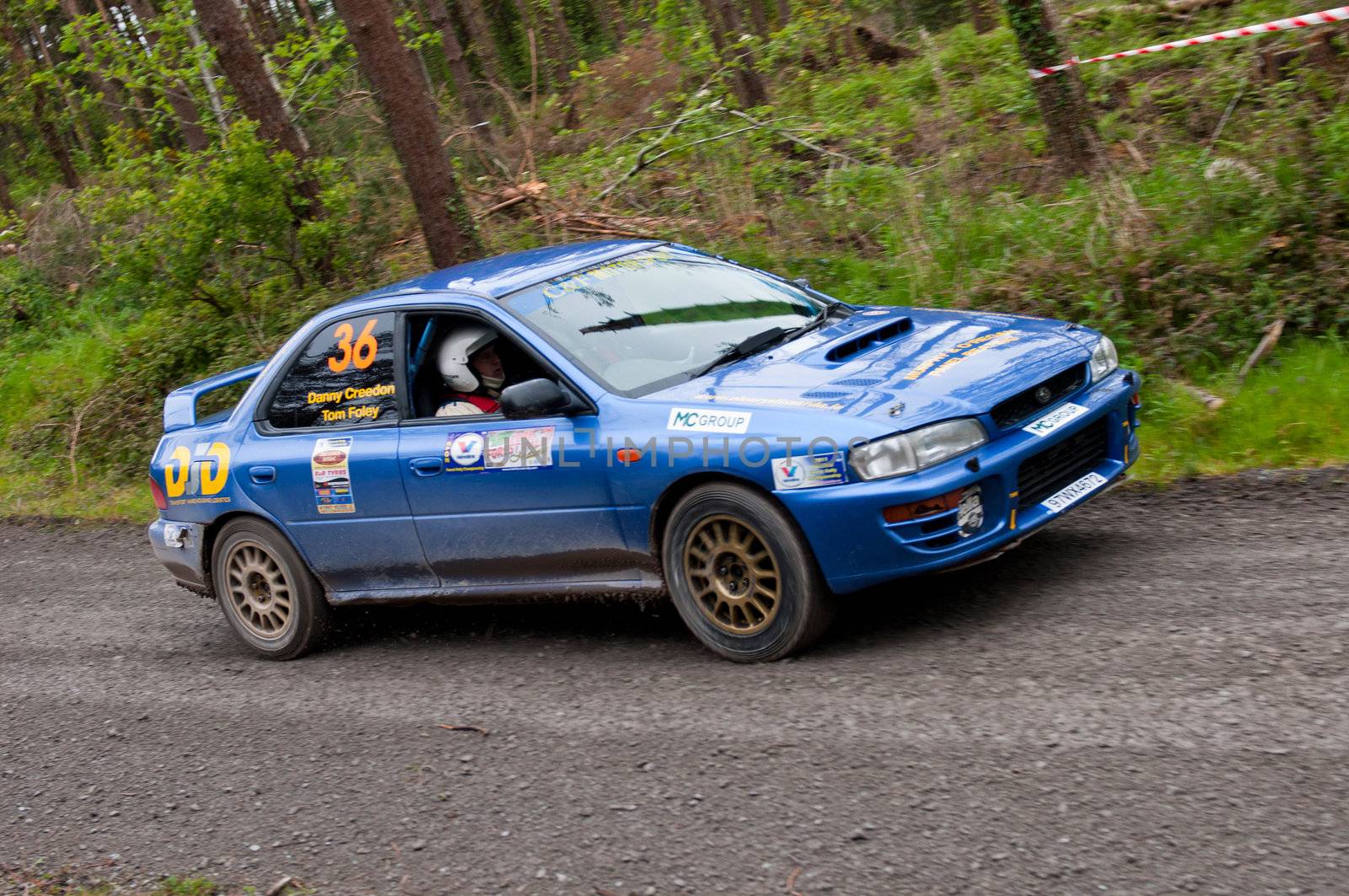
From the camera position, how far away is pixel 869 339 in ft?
18.5

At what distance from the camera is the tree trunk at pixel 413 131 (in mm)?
10633

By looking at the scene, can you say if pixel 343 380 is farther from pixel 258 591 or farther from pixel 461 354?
pixel 258 591

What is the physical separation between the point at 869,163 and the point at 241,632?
780 cm

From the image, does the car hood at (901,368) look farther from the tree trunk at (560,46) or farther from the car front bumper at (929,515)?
the tree trunk at (560,46)

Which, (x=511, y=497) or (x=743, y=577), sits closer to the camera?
(x=743, y=577)

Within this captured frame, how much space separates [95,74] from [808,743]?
30.3 m

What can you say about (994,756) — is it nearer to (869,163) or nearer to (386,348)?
(386,348)

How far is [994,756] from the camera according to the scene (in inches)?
152

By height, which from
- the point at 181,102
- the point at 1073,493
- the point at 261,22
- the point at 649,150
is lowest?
the point at 1073,493

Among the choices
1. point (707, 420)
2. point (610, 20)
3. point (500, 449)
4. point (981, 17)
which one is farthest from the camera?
point (610, 20)

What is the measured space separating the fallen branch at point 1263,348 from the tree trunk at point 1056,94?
120 inches

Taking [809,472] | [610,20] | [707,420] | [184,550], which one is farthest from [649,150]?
[610,20]

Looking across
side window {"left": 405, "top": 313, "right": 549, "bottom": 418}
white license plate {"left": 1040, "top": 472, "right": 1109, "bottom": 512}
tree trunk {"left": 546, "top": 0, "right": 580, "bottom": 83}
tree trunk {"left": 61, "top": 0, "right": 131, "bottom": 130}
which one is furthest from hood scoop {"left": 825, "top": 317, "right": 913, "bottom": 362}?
tree trunk {"left": 546, "top": 0, "right": 580, "bottom": 83}

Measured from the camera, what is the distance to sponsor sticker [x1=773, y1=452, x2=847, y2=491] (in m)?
4.62
